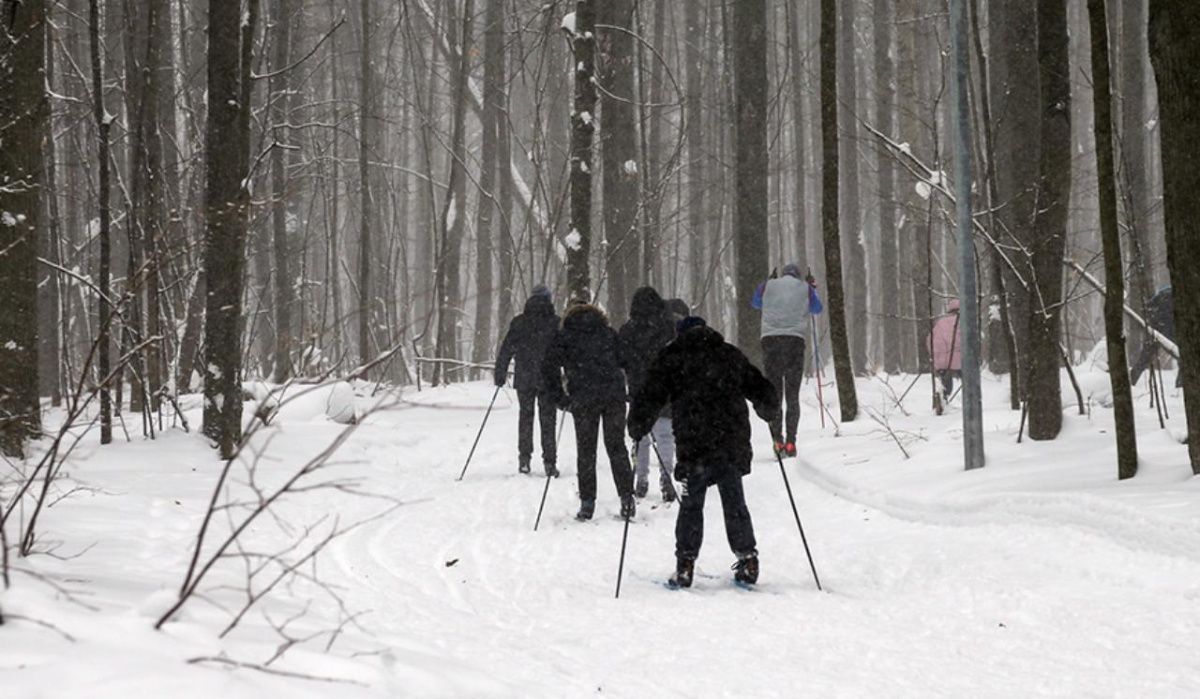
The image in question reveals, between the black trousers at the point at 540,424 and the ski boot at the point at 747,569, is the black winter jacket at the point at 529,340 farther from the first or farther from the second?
the ski boot at the point at 747,569

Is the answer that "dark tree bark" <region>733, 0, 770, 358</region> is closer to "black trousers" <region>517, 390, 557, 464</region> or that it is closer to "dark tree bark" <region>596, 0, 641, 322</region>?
"dark tree bark" <region>596, 0, 641, 322</region>

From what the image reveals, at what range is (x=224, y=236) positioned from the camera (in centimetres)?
1073

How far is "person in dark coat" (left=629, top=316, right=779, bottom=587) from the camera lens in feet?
22.5

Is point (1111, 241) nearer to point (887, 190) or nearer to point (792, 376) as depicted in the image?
point (792, 376)

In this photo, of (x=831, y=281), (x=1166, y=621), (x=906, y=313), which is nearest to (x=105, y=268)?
(x=831, y=281)

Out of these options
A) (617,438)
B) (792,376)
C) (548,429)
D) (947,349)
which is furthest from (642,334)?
(947,349)

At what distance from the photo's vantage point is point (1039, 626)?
529 centimetres

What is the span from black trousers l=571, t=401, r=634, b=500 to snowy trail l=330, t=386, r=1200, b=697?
0.37 m

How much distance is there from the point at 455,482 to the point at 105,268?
416cm

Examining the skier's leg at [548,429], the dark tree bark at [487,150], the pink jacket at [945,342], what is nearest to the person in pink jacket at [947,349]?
the pink jacket at [945,342]

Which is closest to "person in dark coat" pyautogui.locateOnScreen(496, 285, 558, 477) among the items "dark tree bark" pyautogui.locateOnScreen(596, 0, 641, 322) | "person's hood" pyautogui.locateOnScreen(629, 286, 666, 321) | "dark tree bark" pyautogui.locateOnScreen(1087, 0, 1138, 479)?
"person's hood" pyautogui.locateOnScreen(629, 286, 666, 321)

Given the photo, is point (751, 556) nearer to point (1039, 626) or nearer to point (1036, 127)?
point (1039, 626)

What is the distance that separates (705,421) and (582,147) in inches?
341

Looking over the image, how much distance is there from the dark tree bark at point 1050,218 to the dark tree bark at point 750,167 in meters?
6.28
